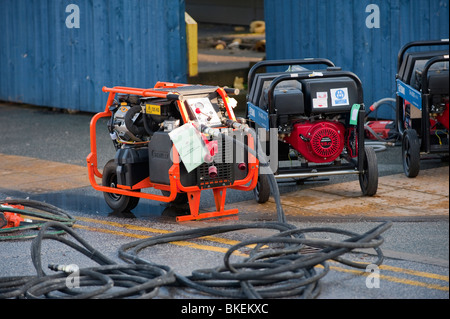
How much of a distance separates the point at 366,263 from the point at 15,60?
12.8m

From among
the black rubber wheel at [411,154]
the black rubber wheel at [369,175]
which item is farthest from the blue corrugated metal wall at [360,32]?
the black rubber wheel at [369,175]

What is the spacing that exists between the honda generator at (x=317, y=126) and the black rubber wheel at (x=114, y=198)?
141cm

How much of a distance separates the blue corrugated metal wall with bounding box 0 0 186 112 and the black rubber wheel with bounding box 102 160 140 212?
5.91 meters

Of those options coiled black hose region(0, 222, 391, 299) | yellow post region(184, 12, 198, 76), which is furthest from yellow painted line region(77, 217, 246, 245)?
yellow post region(184, 12, 198, 76)

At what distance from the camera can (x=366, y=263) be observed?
23.3ft

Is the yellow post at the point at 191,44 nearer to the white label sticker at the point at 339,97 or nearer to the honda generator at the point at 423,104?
the honda generator at the point at 423,104

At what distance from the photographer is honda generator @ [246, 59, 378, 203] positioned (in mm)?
9539

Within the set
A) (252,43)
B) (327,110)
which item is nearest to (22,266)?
(327,110)

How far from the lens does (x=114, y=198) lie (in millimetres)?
9562

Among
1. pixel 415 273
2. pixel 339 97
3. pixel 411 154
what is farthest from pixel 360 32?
pixel 415 273

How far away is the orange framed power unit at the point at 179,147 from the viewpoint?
8.54 m

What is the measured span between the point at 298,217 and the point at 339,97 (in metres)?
1.56
